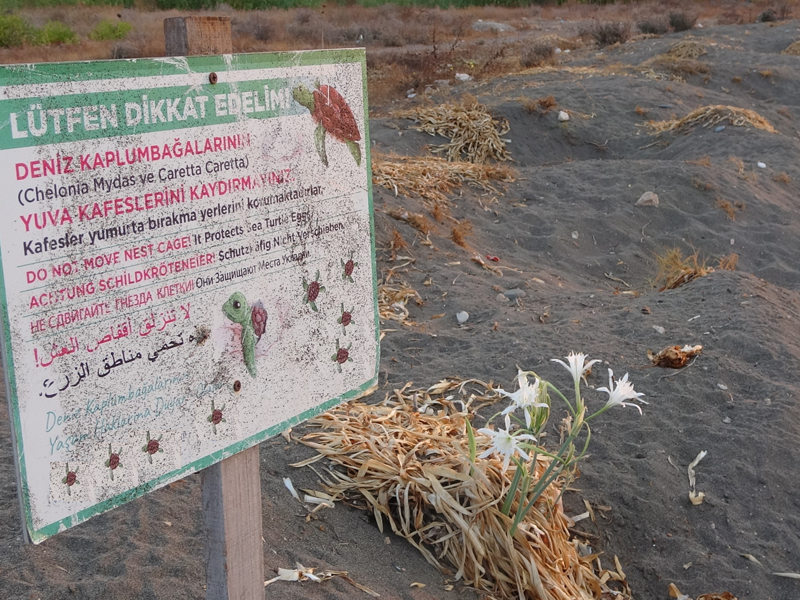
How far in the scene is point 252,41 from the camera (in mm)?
22766

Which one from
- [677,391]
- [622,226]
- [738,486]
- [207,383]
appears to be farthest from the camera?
[622,226]

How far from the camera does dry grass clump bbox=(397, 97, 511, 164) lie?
9461 mm

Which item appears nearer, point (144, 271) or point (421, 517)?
point (144, 271)

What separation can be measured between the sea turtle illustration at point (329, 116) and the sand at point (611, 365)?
128cm

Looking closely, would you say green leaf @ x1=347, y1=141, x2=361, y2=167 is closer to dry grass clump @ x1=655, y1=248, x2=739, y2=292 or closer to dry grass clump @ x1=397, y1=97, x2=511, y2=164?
dry grass clump @ x1=655, y1=248, x2=739, y2=292

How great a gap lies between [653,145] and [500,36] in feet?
51.7

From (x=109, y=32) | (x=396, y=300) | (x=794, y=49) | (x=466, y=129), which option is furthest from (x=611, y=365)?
(x=109, y=32)

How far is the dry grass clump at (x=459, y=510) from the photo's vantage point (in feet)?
8.70

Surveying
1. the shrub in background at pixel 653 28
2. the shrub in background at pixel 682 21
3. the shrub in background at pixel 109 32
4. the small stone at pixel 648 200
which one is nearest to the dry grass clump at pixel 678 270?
the small stone at pixel 648 200

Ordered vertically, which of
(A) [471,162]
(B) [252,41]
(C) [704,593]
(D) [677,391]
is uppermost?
(B) [252,41]

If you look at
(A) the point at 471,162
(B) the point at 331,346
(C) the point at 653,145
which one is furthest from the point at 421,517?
(C) the point at 653,145

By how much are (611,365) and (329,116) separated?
270cm

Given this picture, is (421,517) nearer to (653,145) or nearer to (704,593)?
(704,593)

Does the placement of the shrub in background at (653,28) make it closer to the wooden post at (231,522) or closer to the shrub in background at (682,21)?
the shrub in background at (682,21)
